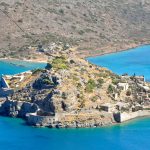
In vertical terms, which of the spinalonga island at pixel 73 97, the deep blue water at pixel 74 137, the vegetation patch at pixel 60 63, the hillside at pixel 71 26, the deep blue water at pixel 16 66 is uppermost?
the hillside at pixel 71 26

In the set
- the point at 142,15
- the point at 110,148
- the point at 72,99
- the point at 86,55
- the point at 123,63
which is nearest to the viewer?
the point at 110,148

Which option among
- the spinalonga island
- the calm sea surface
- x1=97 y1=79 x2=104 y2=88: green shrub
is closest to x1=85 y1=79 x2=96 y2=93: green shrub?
the spinalonga island

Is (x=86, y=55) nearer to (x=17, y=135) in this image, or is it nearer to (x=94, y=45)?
(x=94, y=45)

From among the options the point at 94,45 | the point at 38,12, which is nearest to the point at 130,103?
the point at 94,45

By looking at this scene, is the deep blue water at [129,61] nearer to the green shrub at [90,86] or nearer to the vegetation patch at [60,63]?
the vegetation patch at [60,63]

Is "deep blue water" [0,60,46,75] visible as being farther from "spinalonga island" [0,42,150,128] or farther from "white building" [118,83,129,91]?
"white building" [118,83,129,91]

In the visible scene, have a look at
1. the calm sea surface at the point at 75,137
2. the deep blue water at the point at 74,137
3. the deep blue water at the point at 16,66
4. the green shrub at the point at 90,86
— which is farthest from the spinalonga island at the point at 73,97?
the deep blue water at the point at 16,66
